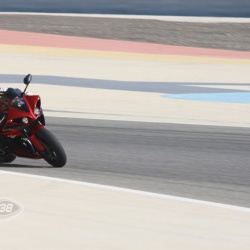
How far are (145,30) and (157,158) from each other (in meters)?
24.3

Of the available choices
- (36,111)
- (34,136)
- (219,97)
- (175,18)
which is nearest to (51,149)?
(34,136)

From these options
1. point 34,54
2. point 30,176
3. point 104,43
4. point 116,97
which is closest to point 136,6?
point 104,43

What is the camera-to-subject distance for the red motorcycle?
393 inches

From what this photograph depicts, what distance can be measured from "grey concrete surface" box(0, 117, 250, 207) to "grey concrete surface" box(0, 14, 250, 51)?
18.5 metres

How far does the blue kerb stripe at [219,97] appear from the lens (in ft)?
61.9

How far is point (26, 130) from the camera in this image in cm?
1003

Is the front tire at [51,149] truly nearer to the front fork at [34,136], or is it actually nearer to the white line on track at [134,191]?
the front fork at [34,136]

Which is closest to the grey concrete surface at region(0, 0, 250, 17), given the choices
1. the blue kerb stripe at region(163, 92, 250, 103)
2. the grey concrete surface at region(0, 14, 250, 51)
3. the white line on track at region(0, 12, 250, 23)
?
the white line on track at region(0, 12, 250, 23)

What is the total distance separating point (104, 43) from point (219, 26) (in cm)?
607

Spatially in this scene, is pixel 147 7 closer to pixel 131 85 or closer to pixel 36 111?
pixel 131 85

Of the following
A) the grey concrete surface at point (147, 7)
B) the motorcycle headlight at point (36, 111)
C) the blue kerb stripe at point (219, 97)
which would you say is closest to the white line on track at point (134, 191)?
the motorcycle headlight at point (36, 111)

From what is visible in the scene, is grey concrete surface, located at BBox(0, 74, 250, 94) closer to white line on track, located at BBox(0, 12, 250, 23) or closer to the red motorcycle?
the red motorcycle

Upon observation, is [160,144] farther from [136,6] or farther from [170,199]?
[136,6]

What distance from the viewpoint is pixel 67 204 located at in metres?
7.94
